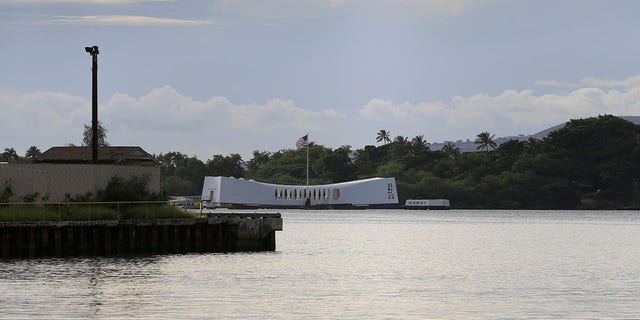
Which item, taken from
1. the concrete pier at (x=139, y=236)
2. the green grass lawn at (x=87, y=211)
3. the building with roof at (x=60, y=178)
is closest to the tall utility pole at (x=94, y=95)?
the building with roof at (x=60, y=178)

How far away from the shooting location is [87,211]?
75.6 metres

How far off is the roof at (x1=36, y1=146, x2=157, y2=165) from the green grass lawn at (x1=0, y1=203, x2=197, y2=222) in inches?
815

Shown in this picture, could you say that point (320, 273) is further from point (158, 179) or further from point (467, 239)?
point (467, 239)

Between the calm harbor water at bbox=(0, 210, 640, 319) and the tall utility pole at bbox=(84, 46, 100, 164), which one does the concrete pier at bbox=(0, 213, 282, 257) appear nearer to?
the calm harbor water at bbox=(0, 210, 640, 319)

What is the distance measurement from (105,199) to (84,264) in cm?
1054

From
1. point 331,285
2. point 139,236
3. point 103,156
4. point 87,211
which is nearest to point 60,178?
point 87,211

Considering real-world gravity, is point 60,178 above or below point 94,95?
below

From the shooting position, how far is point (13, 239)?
2827 inches

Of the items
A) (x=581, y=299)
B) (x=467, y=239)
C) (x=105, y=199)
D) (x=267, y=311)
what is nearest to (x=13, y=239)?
(x=105, y=199)

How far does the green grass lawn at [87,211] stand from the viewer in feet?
241

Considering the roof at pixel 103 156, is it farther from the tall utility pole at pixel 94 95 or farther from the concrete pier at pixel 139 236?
the concrete pier at pixel 139 236

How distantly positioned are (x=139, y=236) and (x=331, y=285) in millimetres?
18870

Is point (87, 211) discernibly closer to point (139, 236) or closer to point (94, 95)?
point (139, 236)

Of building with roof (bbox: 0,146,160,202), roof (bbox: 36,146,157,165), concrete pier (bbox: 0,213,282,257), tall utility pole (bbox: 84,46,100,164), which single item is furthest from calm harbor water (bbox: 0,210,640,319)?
roof (bbox: 36,146,157,165)
